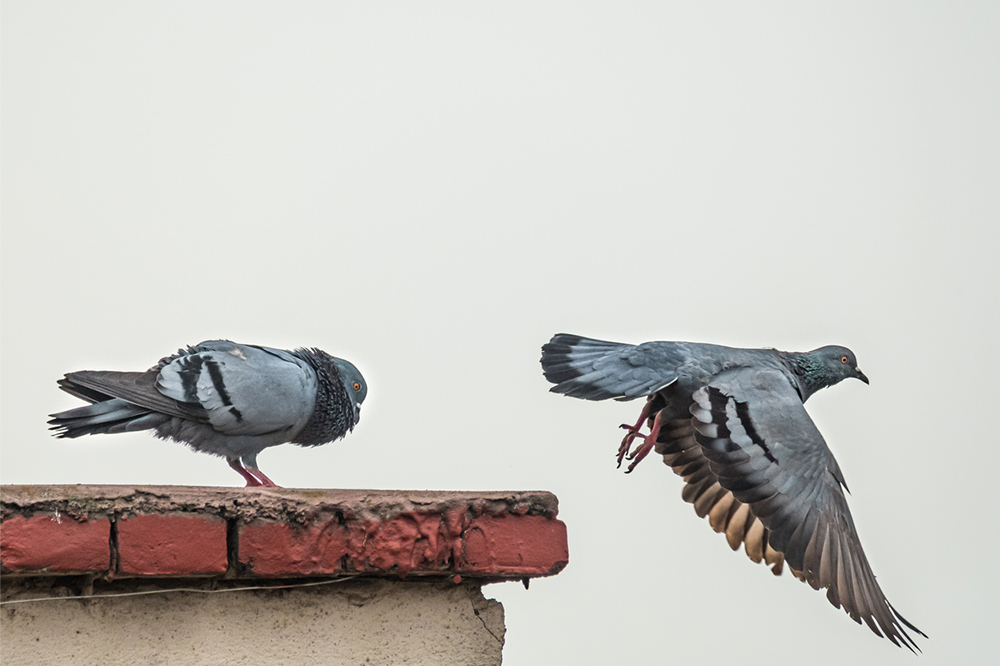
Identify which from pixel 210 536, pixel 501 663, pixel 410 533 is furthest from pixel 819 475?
pixel 210 536

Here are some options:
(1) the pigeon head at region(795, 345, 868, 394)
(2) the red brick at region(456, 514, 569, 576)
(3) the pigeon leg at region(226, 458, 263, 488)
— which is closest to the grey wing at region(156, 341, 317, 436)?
(3) the pigeon leg at region(226, 458, 263, 488)

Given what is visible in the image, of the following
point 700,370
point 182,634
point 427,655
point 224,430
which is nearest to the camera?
point 182,634

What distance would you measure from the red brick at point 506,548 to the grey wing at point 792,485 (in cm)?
227

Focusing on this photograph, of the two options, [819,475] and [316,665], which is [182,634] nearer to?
[316,665]

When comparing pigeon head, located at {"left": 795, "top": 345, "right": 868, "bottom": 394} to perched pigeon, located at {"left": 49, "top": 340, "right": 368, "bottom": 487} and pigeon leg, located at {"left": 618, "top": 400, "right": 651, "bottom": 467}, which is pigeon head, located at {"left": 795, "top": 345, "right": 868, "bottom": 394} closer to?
pigeon leg, located at {"left": 618, "top": 400, "right": 651, "bottom": 467}

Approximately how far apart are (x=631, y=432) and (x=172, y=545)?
3.58 metres

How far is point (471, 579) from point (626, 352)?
2800mm

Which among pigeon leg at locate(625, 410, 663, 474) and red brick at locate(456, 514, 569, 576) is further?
pigeon leg at locate(625, 410, 663, 474)

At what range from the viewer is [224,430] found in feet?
15.5

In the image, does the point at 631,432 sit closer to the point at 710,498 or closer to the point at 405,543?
the point at 710,498

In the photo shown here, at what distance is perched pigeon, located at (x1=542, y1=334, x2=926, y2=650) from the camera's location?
4.71 metres


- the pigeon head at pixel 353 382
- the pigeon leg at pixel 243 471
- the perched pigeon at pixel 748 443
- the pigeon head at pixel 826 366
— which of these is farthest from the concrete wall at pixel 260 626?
the pigeon head at pixel 826 366

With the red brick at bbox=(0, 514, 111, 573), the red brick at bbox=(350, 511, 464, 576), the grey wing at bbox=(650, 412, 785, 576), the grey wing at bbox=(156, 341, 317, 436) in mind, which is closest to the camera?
the red brick at bbox=(0, 514, 111, 573)

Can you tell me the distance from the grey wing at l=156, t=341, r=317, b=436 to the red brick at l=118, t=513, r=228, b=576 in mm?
2239
